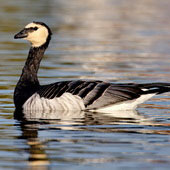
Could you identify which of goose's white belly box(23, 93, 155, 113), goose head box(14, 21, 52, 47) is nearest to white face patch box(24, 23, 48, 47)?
goose head box(14, 21, 52, 47)

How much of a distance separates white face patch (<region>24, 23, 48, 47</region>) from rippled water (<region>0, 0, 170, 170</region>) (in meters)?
1.73

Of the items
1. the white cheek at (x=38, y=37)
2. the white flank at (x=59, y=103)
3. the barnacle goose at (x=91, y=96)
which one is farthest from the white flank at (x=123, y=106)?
the white cheek at (x=38, y=37)

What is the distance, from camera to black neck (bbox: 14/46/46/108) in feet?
52.3

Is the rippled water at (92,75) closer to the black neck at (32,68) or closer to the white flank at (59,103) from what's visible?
the white flank at (59,103)

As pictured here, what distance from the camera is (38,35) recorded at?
16.5m

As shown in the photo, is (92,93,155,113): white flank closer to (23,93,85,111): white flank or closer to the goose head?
(23,93,85,111): white flank

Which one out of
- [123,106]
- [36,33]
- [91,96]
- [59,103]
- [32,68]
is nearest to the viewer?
[91,96]

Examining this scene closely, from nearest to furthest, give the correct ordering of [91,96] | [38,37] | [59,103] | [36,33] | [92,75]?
1. [91,96]
2. [59,103]
3. [36,33]
4. [38,37]
5. [92,75]

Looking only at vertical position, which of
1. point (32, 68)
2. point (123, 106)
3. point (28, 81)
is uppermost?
point (32, 68)

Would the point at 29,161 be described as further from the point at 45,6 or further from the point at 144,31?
the point at 45,6

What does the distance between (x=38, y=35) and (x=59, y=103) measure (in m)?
2.13

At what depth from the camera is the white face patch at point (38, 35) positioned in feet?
53.8

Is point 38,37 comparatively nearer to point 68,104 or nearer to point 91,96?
point 68,104

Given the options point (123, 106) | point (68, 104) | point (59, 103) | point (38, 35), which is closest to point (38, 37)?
point (38, 35)
